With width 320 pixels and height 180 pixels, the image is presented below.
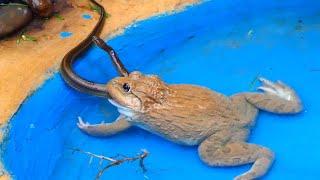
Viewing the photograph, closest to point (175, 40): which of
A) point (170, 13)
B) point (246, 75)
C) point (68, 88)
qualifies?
point (170, 13)

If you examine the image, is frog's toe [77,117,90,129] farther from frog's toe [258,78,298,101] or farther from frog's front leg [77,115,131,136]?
frog's toe [258,78,298,101]

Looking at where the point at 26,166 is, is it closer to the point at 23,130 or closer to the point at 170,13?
the point at 23,130

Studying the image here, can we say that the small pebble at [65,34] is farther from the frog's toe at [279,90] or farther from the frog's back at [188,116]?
the frog's toe at [279,90]

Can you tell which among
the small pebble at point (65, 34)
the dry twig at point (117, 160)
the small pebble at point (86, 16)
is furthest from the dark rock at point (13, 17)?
the dry twig at point (117, 160)

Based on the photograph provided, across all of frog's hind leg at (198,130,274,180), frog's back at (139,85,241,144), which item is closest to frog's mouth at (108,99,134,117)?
frog's back at (139,85,241,144)

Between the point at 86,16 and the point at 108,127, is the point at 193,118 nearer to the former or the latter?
the point at 108,127

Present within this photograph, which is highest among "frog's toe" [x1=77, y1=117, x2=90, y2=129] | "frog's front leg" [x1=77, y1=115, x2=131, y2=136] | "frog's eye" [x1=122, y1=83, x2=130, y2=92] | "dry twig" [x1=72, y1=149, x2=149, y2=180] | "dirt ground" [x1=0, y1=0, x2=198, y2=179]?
"frog's eye" [x1=122, y1=83, x2=130, y2=92]

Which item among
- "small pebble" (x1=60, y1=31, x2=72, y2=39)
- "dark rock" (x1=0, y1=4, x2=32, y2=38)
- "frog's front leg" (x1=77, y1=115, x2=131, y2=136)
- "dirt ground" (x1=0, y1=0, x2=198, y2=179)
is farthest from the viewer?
"small pebble" (x1=60, y1=31, x2=72, y2=39)
